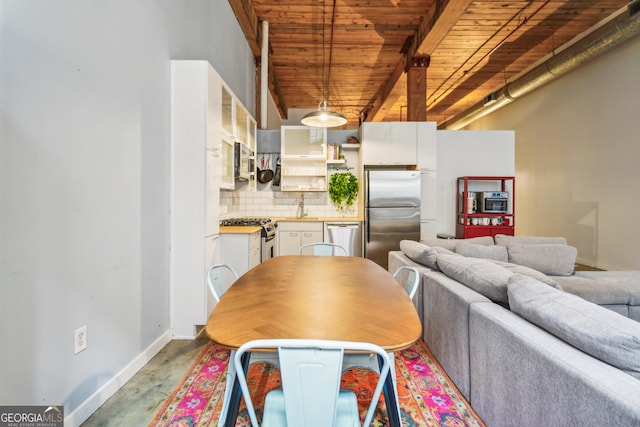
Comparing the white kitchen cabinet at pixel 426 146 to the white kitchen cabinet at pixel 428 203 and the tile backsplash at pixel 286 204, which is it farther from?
the tile backsplash at pixel 286 204

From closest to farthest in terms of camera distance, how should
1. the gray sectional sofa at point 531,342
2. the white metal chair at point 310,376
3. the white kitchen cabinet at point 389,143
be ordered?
the white metal chair at point 310,376 < the gray sectional sofa at point 531,342 < the white kitchen cabinet at point 389,143

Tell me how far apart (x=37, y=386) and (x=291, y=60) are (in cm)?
577

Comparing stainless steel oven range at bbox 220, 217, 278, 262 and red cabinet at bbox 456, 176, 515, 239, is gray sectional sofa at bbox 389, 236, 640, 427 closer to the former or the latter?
stainless steel oven range at bbox 220, 217, 278, 262

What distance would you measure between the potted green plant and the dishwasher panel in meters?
0.56

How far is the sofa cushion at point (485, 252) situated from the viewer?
293 centimetres

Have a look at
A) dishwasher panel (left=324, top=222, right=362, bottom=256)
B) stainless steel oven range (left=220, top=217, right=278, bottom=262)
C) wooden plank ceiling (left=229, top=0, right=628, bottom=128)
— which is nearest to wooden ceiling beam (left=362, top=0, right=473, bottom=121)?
wooden plank ceiling (left=229, top=0, right=628, bottom=128)

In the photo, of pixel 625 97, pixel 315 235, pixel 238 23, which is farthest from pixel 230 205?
pixel 625 97

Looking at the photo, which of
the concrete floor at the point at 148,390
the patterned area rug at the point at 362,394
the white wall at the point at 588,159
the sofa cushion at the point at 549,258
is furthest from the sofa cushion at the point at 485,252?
the white wall at the point at 588,159

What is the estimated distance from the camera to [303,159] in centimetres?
512

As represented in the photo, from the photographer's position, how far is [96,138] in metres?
1.74

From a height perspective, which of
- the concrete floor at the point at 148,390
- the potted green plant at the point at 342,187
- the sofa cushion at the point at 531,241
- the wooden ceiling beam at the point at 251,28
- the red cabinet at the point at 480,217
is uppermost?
the wooden ceiling beam at the point at 251,28

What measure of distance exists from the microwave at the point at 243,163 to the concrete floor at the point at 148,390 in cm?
203

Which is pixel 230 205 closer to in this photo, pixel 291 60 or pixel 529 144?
pixel 291 60

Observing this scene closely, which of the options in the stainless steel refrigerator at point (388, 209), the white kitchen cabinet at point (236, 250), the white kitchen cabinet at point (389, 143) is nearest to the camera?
the white kitchen cabinet at point (236, 250)
